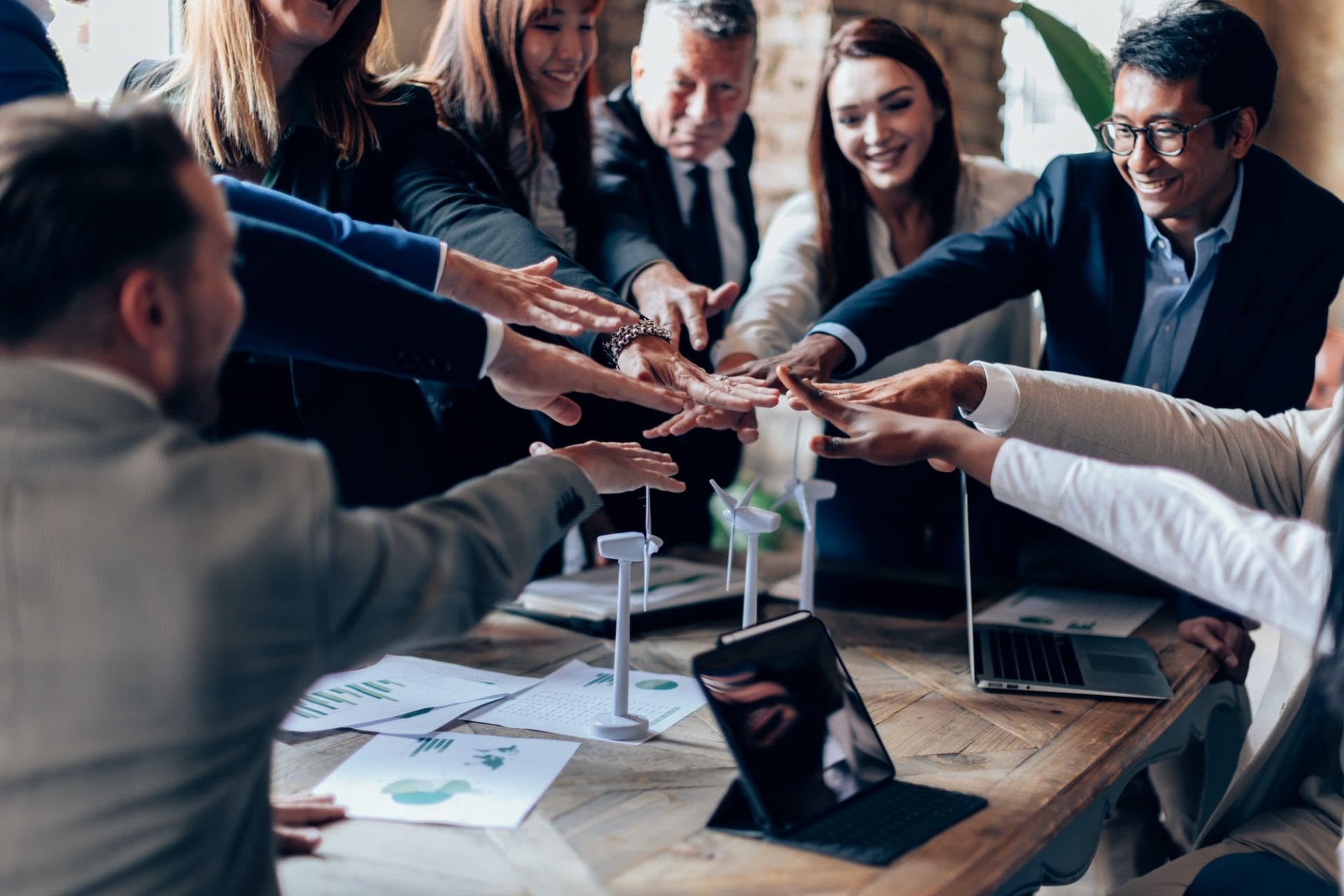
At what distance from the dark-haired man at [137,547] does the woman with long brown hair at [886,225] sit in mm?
1491

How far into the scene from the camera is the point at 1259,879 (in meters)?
1.28

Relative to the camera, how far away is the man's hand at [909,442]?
4.13 ft

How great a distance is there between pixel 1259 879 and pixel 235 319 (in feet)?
3.96

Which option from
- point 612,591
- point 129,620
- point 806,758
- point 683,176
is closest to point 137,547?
point 129,620

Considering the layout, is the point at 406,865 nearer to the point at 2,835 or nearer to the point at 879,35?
the point at 2,835

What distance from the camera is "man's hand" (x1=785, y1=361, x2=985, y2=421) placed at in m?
1.62

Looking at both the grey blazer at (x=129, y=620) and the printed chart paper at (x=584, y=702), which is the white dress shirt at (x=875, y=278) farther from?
the grey blazer at (x=129, y=620)

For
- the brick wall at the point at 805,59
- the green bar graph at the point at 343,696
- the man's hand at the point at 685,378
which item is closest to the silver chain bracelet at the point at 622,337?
the man's hand at the point at 685,378

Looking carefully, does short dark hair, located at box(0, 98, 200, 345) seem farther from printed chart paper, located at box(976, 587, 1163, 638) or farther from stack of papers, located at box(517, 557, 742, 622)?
printed chart paper, located at box(976, 587, 1163, 638)

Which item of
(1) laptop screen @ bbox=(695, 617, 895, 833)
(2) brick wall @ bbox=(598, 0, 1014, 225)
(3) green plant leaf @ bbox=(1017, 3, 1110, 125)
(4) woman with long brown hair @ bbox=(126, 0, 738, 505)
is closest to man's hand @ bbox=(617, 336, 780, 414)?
(4) woman with long brown hair @ bbox=(126, 0, 738, 505)

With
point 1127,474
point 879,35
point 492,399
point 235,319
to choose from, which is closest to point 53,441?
point 235,319

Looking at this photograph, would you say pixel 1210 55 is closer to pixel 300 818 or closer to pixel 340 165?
pixel 340 165

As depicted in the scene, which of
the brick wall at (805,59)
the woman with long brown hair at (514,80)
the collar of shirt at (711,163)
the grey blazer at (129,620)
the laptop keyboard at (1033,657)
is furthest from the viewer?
the brick wall at (805,59)

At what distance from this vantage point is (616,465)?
4.04ft
